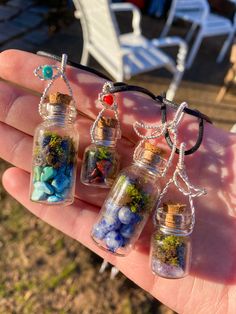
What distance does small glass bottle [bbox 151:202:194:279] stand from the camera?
1.61 meters

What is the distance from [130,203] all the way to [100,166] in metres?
0.22

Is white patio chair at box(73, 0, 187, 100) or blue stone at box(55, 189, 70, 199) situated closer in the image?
blue stone at box(55, 189, 70, 199)

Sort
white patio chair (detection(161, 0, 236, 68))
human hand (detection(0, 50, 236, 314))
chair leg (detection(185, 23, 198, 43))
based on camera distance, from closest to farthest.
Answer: human hand (detection(0, 50, 236, 314)) < white patio chair (detection(161, 0, 236, 68)) < chair leg (detection(185, 23, 198, 43))

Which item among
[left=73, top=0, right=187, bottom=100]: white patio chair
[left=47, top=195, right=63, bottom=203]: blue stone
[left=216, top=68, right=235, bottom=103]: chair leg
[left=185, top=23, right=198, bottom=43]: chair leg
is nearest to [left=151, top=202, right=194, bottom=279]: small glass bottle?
[left=47, top=195, right=63, bottom=203]: blue stone

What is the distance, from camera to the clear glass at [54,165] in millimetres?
1670

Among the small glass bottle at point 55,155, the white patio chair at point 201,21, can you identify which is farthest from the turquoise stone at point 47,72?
the white patio chair at point 201,21

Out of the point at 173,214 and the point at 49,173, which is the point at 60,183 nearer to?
the point at 49,173

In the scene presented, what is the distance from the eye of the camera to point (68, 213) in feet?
6.75

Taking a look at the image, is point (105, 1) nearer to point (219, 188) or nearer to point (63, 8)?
point (219, 188)

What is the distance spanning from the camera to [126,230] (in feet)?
5.38

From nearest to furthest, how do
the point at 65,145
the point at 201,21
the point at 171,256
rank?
1. the point at 171,256
2. the point at 65,145
3. the point at 201,21

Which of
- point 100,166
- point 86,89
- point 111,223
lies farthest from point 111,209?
point 86,89

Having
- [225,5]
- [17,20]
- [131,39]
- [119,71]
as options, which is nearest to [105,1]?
[119,71]

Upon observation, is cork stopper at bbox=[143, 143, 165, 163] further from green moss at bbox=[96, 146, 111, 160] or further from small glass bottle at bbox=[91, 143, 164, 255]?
green moss at bbox=[96, 146, 111, 160]
